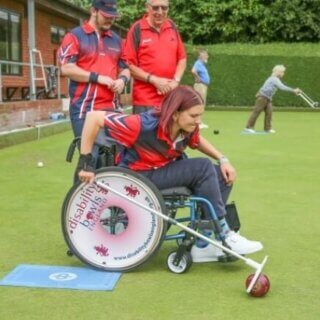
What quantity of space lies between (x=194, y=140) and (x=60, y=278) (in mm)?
1203

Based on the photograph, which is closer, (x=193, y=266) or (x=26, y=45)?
(x=193, y=266)

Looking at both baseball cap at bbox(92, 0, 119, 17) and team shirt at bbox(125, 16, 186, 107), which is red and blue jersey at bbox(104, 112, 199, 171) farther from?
team shirt at bbox(125, 16, 186, 107)

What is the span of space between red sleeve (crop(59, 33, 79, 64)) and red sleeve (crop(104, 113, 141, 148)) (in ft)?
2.88

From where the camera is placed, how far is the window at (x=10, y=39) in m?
16.9

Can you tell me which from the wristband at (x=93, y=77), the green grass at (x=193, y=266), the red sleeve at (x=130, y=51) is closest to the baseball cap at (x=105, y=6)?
the wristband at (x=93, y=77)

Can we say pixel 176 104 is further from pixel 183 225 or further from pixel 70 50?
pixel 70 50

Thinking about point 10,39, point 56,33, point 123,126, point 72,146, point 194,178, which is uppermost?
point 56,33

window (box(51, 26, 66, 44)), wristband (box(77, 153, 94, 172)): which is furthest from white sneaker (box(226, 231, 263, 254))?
window (box(51, 26, 66, 44))

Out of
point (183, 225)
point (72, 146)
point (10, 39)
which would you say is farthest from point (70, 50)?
point (10, 39)

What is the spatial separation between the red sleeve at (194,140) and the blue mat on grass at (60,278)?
94 cm

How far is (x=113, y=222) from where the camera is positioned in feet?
14.8

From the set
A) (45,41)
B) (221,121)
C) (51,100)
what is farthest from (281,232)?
(45,41)

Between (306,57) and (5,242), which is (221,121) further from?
(5,242)

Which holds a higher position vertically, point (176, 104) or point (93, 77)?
point (93, 77)
